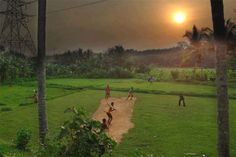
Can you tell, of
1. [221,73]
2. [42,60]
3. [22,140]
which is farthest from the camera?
[42,60]

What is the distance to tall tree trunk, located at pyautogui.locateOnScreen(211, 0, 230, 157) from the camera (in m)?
14.2

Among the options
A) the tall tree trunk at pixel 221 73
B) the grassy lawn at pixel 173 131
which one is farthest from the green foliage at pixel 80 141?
the tall tree trunk at pixel 221 73

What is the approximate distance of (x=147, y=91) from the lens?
53000mm

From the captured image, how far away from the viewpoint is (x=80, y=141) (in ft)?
32.2

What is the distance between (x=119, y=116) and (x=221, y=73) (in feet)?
66.2

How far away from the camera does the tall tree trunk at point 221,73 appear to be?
14219mm

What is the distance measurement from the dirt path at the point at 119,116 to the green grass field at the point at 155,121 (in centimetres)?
61

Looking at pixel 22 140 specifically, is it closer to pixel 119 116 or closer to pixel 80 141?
pixel 80 141

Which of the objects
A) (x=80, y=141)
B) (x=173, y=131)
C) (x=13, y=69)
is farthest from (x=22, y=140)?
(x=13, y=69)

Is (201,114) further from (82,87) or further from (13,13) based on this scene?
(82,87)

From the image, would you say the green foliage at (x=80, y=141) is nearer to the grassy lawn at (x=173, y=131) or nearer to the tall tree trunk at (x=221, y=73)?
the grassy lawn at (x=173, y=131)

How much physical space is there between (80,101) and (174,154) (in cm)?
2433

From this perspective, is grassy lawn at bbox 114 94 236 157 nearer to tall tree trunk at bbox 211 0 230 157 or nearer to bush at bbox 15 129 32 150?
tall tree trunk at bbox 211 0 230 157

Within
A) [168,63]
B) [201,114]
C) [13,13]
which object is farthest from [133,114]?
[168,63]
